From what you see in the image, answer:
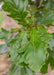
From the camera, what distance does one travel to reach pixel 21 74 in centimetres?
96

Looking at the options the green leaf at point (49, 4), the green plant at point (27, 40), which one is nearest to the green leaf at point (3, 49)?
the green plant at point (27, 40)

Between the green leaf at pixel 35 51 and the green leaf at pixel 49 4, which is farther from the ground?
the green leaf at pixel 49 4

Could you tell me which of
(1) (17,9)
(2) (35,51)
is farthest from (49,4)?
(2) (35,51)

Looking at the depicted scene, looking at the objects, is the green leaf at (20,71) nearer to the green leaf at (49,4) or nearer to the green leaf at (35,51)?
the green leaf at (35,51)

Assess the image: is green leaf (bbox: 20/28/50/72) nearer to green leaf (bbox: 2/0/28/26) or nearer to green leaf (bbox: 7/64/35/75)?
green leaf (bbox: 2/0/28/26)

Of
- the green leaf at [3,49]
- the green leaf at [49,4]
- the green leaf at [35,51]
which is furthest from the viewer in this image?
the green leaf at [49,4]

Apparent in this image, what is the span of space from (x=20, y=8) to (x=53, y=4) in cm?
55

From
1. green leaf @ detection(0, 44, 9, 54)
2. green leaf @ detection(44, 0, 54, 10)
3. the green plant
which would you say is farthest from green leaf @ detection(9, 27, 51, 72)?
green leaf @ detection(44, 0, 54, 10)

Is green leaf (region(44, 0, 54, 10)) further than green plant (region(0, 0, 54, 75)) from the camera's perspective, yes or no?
Yes

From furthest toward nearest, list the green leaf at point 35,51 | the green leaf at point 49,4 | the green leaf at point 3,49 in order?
the green leaf at point 49,4 → the green leaf at point 3,49 → the green leaf at point 35,51

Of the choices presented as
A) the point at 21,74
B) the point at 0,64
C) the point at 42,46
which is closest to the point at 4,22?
the point at 0,64

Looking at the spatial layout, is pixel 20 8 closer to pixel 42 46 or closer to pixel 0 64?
pixel 42 46

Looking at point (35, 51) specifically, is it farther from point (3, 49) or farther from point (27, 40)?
point (3, 49)

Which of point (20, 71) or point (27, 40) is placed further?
point (20, 71)
